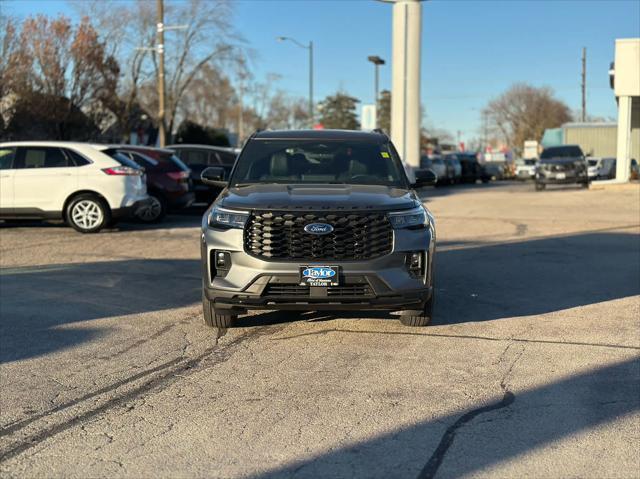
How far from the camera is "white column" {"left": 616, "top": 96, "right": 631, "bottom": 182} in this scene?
26047 mm

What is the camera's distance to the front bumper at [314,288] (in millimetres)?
5758

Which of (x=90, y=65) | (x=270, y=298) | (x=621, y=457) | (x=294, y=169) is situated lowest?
(x=621, y=457)

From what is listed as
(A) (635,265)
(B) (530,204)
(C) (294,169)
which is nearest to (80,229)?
(C) (294,169)

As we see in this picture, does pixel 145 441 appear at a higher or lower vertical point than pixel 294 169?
lower

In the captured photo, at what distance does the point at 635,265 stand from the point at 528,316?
3.96 m

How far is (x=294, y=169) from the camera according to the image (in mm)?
7266

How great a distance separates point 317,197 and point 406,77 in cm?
2192

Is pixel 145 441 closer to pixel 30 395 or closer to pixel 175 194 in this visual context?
pixel 30 395

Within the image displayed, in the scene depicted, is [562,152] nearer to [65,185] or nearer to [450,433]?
[65,185]

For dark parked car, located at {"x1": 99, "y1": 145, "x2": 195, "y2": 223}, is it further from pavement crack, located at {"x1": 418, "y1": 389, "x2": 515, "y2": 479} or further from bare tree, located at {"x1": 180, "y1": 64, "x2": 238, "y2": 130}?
bare tree, located at {"x1": 180, "y1": 64, "x2": 238, "y2": 130}

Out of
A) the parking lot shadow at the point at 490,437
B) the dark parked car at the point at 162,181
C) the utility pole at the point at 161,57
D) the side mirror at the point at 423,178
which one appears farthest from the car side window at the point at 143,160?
the utility pole at the point at 161,57

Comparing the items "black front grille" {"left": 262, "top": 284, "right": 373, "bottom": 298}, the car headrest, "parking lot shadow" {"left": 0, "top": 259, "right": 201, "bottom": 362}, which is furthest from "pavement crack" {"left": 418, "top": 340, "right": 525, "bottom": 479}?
"parking lot shadow" {"left": 0, "top": 259, "right": 201, "bottom": 362}

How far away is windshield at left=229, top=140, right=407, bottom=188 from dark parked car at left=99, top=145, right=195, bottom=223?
26.7 ft

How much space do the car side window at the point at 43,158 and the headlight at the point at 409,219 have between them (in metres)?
9.06
